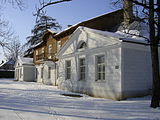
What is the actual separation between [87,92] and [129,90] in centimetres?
328

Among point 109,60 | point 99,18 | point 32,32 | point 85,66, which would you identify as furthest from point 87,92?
point 32,32

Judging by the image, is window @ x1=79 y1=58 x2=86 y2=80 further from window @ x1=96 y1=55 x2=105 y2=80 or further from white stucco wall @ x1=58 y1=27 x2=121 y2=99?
window @ x1=96 y1=55 x2=105 y2=80

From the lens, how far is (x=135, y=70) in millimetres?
11016

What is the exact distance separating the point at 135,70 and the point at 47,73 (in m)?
15.1

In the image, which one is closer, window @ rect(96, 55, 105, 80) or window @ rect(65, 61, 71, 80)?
window @ rect(96, 55, 105, 80)

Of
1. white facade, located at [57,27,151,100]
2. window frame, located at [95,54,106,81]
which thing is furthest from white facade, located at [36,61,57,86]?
window frame, located at [95,54,106,81]

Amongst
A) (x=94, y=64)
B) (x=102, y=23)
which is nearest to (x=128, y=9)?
(x=94, y=64)

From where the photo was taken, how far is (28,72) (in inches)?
1240

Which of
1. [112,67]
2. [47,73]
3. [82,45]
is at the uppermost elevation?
[82,45]

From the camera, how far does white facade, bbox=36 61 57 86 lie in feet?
73.5

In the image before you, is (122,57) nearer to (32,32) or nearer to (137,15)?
(137,15)

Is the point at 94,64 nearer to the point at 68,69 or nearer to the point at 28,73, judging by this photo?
the point at 68,69

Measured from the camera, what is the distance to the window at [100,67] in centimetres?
1209

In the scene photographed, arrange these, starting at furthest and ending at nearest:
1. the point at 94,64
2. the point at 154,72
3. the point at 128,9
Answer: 1. the point at 94,64
2. the point at 128,9
3. the point at 154,72
